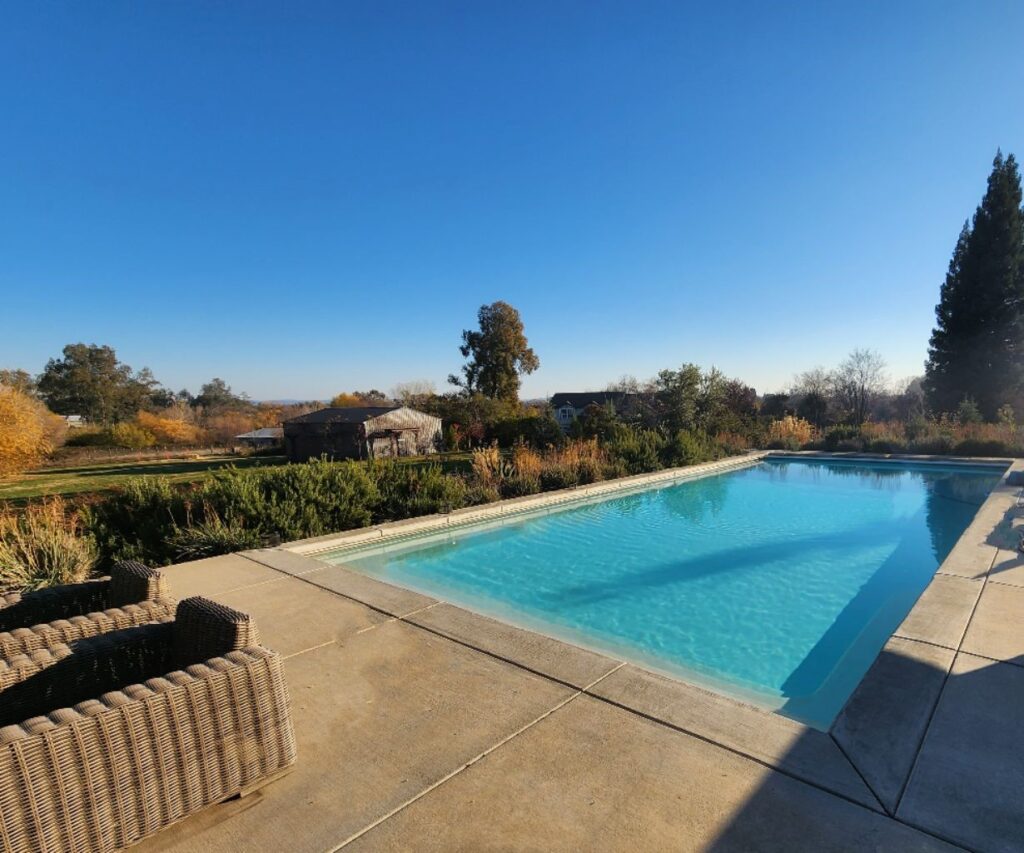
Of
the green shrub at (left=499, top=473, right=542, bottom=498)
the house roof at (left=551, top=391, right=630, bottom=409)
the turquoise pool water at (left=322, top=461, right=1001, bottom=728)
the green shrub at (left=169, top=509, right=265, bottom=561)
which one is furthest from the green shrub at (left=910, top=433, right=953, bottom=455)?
the house roof at (left=551, top=391, right=630, bottom=409)

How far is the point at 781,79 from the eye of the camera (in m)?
8.56

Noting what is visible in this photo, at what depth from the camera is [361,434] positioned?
23938mm

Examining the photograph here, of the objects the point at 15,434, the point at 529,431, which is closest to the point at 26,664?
the point at 15,434

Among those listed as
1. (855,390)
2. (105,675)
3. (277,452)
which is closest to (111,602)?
(105,675)

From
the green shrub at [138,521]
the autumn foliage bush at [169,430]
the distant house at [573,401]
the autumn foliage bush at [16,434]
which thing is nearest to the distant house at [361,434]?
the autumn foliage bush at [16,434]

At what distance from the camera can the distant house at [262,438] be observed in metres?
32.5

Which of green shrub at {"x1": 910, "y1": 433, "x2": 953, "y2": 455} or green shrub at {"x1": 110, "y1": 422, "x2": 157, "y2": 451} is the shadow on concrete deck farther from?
green shrub at {"x1": 110, "y1": 422, "x2": 157, "y2": 451}

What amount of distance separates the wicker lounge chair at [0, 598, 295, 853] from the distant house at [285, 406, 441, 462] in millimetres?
22004

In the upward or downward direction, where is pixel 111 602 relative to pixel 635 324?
downward

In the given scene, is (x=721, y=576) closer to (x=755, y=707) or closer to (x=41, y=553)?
(x=755, y=707)

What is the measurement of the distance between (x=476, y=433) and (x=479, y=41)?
1822 cm

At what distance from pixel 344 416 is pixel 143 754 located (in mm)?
24566

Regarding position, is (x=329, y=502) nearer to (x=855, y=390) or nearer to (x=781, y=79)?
(x=781, y=79)

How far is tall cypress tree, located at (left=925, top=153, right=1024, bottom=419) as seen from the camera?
23562 mm
